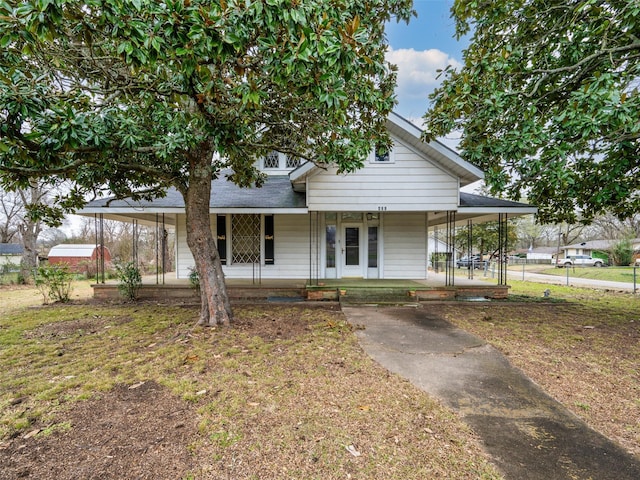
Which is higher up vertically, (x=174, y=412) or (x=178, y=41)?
(x=178, y=41)

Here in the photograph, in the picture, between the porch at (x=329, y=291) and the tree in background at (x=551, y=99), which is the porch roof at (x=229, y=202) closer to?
the porch at (x=329, y=291)

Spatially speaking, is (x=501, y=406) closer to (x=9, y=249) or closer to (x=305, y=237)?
(x=305, y=237)

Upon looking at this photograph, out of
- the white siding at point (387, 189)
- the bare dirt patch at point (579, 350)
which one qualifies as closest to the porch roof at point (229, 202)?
the white siding at point (387, 189)

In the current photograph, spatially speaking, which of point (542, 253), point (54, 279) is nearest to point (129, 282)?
point (54, 279)

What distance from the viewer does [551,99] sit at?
22.4 ft

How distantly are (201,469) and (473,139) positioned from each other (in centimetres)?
798

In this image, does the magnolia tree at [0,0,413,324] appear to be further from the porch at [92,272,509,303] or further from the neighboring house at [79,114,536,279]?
the porch at [92,272,509,303]

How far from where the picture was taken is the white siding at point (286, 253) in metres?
10.3

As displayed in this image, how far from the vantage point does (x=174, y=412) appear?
2.81 m

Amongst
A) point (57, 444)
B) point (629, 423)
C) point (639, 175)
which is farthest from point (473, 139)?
point (57, 444)

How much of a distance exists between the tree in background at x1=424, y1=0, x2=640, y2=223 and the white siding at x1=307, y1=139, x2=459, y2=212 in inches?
45.3

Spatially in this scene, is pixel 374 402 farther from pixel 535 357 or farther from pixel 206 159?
pixel 206 159

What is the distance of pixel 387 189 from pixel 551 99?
4.19 metres

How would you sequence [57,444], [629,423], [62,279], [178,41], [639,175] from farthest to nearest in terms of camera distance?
[62,279] < [639,175] < [178,41] < [629,423] < [57,444]
